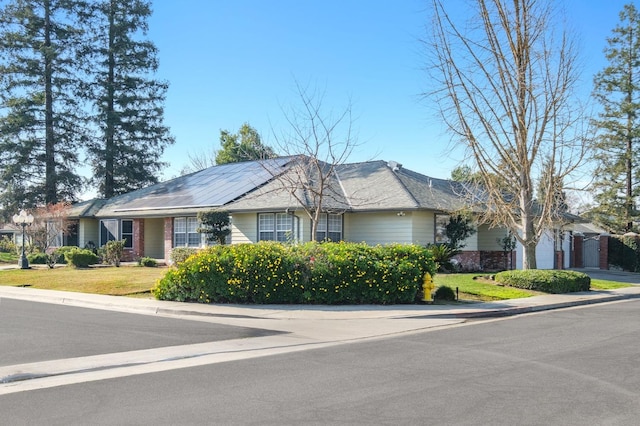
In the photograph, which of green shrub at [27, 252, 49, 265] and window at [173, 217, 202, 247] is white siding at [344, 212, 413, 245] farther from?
green shrub at [27, 252, 49, 265]

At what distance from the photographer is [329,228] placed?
28.0 metres

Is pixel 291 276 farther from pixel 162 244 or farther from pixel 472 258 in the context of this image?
pixel 162 244

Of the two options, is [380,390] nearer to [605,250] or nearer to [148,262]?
[148,262]

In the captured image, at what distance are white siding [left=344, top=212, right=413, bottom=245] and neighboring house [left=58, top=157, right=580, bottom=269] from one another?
45mm

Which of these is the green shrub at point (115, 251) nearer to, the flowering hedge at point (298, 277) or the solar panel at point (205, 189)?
the solar panel at point (205, 189)

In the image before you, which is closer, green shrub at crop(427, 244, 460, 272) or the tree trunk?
green shrub at crop(427, 244, 460, 272)

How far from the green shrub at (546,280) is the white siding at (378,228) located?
540cm

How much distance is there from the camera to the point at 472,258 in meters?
29.0

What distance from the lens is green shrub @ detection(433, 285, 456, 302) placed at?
60.0ft

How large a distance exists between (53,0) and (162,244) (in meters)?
24.7

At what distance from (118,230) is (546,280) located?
23.2 metres

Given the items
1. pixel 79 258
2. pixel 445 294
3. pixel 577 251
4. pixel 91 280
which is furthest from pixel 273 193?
pixel 577 251

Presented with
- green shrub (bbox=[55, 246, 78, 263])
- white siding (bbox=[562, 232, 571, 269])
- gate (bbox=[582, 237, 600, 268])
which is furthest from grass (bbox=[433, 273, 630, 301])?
green shrub (bbox=[55, 246, 78, 263])

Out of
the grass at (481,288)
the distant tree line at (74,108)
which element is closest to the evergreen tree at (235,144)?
the distant tree line at (74,108)
